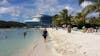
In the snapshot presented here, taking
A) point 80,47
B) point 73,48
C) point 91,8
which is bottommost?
point 73,48

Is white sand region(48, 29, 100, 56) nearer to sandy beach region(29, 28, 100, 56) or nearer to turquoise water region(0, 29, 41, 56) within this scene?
sandy beach region(29, 28, 100, 56)

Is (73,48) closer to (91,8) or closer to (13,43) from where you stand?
(91,8)

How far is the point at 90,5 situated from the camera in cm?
2378

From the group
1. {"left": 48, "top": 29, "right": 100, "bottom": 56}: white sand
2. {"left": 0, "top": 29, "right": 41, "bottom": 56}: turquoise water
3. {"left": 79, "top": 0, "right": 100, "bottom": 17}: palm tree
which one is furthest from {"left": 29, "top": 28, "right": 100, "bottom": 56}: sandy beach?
{"left": 79, "top": 0, "right": 100, "bottom": 17}: palm tree

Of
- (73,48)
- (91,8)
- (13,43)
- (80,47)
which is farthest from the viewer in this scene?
(13,43)

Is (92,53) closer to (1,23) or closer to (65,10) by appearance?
(65,10)

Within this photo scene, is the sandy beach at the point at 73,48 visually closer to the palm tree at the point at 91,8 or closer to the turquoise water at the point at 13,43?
the turquoise water at the point at 13,43

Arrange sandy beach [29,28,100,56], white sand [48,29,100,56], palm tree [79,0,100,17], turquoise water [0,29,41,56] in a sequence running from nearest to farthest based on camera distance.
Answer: white sand [48,29,100,56] < sandy beach [29,28,100,56] < turquoise water [0,29,41,56] < palm tree [79,0,100,17]

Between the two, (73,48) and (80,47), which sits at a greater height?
(80,47)

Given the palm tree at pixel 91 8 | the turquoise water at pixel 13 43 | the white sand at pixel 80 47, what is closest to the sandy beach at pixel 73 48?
the white sand at pixel 80 47

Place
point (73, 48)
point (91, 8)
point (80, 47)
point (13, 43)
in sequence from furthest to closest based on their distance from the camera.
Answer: point (13, 43) < point (91, 8) < point (73, 48) < point (80, 47)

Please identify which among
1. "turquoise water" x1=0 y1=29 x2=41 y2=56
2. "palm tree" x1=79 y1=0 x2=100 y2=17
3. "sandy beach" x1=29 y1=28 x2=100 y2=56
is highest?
"palm tree" x1=79 y1=0 x2=100 y2=17

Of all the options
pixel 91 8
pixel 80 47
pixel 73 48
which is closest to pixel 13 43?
pixel 91 8

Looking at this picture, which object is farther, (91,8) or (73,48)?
(91,8)
